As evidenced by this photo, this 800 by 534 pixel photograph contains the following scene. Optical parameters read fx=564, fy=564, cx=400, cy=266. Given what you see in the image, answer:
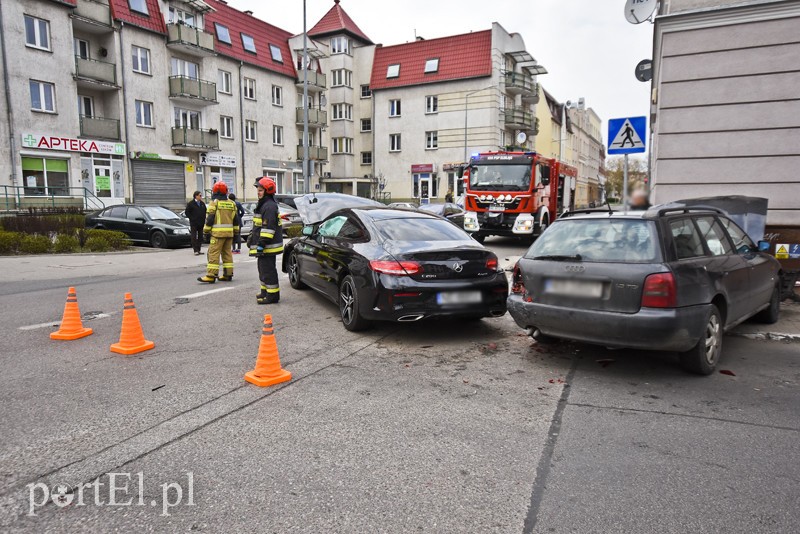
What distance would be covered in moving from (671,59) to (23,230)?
699 inches

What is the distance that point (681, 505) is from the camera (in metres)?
2.96

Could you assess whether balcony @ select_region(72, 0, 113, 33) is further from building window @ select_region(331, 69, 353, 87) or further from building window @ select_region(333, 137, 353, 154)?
building window @ select_region(333, 137, 353, 154)

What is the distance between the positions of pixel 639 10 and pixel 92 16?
26.3 m

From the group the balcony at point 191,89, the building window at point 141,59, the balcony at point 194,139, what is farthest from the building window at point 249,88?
the building window at point 141,59

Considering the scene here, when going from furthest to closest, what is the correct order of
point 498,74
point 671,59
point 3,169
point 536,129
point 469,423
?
1. point 536,129
2. point 498,74
3. point 3,169
4. point 671,59
5. point 469,423

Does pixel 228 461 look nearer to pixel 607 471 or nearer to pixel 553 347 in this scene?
pixel 607 471

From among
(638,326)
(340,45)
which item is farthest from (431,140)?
(638,326)

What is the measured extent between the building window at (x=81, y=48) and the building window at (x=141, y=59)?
2144mm

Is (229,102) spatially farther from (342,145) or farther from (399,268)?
(399,268)

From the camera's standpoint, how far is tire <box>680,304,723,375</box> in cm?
497

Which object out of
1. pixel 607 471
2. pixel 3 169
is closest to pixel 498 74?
pixel 3 169

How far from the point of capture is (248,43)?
37938mm

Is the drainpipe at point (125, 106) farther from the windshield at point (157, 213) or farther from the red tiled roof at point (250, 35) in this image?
the windshield at point (157, 213)

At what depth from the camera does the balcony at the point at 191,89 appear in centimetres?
3162
